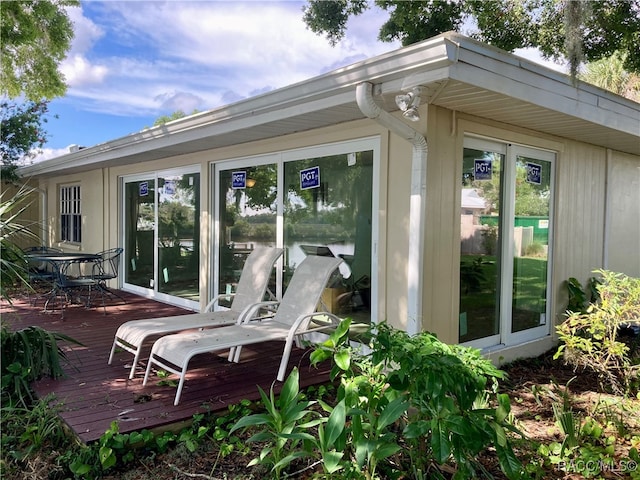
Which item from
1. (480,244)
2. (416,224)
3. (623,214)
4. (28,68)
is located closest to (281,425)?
(416,224)

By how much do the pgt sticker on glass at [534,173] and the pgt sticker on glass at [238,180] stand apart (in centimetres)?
340

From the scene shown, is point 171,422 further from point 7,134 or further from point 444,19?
point 7,134

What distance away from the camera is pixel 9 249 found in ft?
11.8

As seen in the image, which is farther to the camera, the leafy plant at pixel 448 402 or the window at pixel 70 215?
the window at pixel 70 215

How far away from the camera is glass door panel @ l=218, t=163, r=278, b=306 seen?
5809 mm

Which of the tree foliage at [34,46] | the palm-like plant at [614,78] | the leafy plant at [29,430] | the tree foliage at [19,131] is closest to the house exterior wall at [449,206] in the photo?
the leafy plant at [29,430]

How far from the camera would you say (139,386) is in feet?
12.4

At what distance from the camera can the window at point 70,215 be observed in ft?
35.5

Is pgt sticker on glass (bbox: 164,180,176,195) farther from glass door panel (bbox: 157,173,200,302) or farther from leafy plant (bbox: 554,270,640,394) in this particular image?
leafy plant (bbox: 554,270,640,394)

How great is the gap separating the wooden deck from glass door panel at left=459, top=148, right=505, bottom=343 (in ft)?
5.06

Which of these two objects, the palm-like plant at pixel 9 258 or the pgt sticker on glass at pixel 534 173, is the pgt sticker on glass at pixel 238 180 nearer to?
the palm-like plant at pixel 9 258

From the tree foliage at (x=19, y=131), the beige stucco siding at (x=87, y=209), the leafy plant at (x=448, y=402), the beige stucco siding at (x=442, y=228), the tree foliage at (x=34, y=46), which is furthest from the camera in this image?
the tree foliage at (x=19, y=131)

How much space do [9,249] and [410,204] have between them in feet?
10.4

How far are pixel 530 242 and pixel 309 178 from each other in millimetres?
2546
